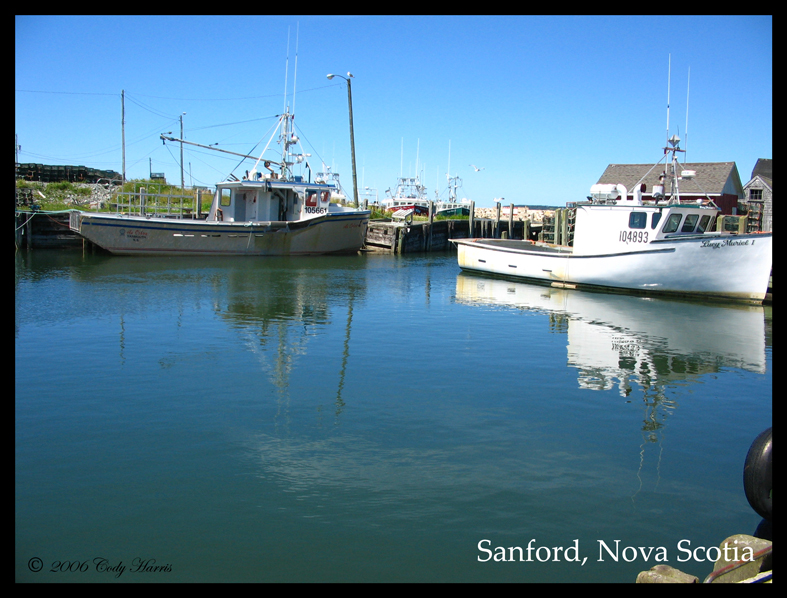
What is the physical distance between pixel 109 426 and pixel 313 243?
22.7 metres

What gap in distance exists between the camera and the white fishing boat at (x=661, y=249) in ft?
54.2

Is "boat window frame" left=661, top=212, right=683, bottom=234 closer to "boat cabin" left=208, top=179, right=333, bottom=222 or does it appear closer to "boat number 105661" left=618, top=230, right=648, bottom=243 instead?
"boat number 105661" left=618, top=230, right=648, bottom=243

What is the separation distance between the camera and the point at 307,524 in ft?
16.2

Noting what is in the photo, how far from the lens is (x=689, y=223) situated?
1767 centimetres

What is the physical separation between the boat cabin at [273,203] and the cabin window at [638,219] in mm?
14855

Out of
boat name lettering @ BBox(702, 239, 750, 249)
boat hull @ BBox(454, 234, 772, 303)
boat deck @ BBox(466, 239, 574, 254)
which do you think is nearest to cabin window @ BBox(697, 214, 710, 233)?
boat hull @ BBox(454, 234, 772, 303)

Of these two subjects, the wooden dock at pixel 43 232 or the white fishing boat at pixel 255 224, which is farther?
the wooden dock at pixel 43 232

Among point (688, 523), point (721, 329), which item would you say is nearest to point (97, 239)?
point (721, 329)

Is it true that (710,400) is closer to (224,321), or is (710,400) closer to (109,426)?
(109,426)

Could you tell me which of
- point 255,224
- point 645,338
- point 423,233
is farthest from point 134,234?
point 645,338

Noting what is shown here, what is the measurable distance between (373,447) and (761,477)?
344 centimetres

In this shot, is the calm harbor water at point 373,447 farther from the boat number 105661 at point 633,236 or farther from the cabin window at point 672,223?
the boat number 105661 at point 633,236

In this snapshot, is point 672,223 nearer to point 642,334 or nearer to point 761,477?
point 642,334

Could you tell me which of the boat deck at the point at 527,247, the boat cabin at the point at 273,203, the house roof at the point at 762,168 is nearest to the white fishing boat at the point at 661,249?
the boat deck at the point at 527,247
